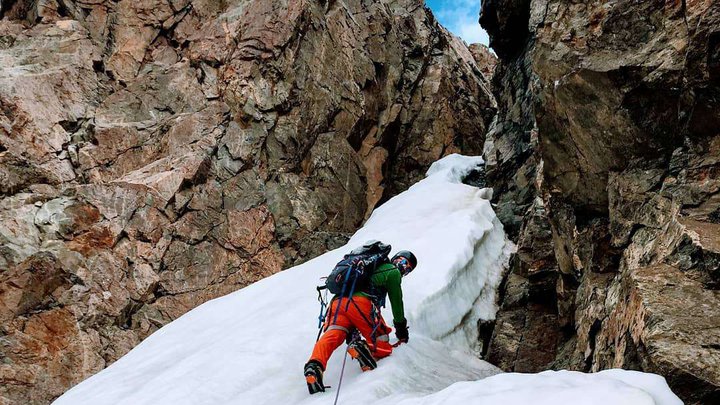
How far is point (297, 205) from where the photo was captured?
19.4 meters

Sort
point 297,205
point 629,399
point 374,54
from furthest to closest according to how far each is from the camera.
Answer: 1. point 374,54
2. point 297,205
3. point 629,399

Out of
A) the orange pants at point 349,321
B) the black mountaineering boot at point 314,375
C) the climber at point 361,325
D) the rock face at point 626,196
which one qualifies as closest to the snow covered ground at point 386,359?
the black mountaineering boot at point 314,375

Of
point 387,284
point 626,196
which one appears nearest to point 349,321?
point 387,284

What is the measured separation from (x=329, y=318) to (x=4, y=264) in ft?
41.4

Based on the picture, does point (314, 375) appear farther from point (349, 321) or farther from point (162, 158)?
point (162, 158)

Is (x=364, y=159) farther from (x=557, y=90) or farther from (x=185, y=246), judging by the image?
(x=557, y=90)

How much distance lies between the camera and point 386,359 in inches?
270

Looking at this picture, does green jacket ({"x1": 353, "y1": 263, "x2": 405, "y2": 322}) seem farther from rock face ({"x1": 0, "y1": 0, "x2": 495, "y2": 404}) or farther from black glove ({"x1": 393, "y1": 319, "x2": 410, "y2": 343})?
rock face ({"x1": 0, "y1": 0, "x2": 495, "y2": 404})

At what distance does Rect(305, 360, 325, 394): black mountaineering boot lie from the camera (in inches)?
238

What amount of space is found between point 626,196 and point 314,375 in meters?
5.00

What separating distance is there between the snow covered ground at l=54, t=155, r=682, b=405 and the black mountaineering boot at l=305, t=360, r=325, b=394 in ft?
0.39

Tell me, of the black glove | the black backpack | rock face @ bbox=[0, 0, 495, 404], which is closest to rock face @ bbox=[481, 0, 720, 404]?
the black glove

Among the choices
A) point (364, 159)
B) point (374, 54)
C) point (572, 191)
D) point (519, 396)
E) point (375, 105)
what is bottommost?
point (519, 396)

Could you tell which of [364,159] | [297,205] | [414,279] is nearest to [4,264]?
[297,205]
